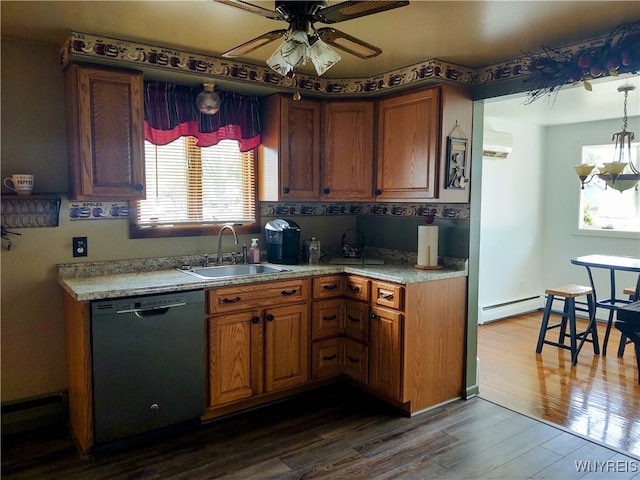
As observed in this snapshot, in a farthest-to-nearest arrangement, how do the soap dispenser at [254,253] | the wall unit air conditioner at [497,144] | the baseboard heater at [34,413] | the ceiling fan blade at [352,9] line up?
the wall unit air conditioner at [497,144] → the soap dispenser at [254,253] → the baseboard heater at [34,413] → the ceiling fan blade at [352,9]

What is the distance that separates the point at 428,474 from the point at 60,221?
2.52 metres

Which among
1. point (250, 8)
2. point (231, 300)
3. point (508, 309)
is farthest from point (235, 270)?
point (508, 309)

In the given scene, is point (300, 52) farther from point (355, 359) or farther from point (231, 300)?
point (355, 359)

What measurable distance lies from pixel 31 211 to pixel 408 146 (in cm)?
241

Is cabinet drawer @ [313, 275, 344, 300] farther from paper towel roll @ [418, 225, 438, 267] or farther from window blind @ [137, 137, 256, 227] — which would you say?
window blind @ [137, 137, 256, 227]

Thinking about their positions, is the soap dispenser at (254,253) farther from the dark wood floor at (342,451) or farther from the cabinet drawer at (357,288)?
the dark wood floor at (342,451)

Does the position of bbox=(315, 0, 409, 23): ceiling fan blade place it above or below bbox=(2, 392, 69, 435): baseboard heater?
above

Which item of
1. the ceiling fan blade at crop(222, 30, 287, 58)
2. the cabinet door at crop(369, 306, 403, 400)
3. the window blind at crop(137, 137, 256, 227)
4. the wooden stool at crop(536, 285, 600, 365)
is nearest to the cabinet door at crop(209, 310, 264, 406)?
the cabinet door at crop(369, 306, 403, 400)

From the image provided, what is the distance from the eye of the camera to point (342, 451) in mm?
2654

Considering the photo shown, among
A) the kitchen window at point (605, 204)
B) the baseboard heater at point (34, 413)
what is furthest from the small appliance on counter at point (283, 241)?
the kitchen window at point (605, 204)

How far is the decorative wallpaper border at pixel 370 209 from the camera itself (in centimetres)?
339

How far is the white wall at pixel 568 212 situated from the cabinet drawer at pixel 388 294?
11.6 feet

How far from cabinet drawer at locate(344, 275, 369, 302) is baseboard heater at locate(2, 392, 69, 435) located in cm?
193

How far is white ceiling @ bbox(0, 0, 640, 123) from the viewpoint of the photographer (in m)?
2.20
